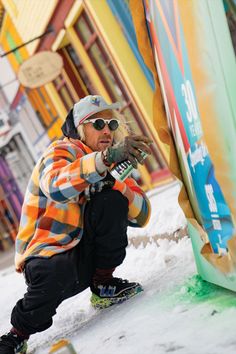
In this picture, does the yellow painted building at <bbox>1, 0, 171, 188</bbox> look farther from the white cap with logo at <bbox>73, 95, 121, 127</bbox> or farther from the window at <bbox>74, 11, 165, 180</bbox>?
the white cap with logo at <bbox>73, 95, 121, 127</bbox>

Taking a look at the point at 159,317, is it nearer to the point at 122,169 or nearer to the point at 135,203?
the point at 122,169

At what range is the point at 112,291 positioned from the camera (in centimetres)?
267

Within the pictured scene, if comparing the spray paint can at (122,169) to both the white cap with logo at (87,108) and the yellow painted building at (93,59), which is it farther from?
the yellow painted building at (93,59)

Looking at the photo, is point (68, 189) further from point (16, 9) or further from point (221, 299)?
point (16, 9)

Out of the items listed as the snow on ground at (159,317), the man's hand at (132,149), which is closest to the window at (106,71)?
the snow on ground at (159,317)

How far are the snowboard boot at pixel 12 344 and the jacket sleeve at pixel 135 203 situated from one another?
853 mm

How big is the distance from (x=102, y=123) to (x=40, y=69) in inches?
261

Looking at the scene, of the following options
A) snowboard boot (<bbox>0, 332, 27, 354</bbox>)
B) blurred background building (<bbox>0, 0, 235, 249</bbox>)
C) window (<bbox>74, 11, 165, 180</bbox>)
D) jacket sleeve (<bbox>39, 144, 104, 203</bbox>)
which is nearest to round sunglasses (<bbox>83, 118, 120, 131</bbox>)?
jacket sleeve (<bbox>39, 144, 104, 203</bbox>)

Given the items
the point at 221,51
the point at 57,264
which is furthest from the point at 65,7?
the point at 221,51

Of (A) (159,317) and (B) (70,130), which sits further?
(B) (70,130)

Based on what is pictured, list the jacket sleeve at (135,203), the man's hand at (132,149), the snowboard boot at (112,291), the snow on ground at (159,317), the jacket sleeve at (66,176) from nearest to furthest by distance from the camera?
the snow on ground at (159,317) → the man's hand at (132,149) → the jacket sleeve at (66,176) → the snowboard boot at (112,291) → the jacket sleeve at (135,203)

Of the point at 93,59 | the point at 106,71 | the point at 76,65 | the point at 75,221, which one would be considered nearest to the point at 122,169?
the point at 75,221

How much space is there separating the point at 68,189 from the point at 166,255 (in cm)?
116

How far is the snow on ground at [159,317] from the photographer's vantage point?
1.63 m
